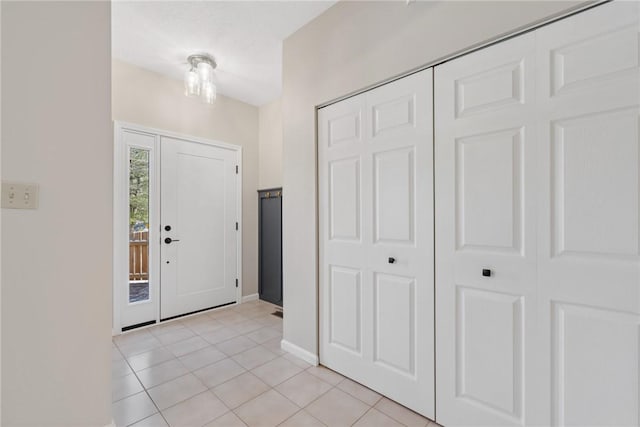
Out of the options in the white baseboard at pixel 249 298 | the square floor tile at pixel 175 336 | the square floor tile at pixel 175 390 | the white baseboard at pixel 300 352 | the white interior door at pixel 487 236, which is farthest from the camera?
the white baseboard at pixel 249 298

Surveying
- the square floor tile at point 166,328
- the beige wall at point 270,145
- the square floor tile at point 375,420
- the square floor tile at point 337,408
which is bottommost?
the square floor tile at point 166,328

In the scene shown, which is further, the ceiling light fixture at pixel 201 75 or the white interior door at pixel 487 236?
→ the ceiling light fixture at pixel 201 75

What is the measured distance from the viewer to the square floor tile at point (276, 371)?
213 centimetres

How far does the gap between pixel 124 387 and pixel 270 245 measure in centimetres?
227

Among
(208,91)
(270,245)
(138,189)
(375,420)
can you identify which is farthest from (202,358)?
(208,91)

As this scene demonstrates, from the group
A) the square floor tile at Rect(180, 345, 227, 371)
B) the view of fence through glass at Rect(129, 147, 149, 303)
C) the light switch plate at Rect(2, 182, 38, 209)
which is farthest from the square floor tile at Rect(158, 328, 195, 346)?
the light switch plate at Rect(2, 182, 38, 209)

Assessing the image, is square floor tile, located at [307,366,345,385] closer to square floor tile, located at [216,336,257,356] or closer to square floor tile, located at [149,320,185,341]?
square floor tile, located at [216,336,257,356]

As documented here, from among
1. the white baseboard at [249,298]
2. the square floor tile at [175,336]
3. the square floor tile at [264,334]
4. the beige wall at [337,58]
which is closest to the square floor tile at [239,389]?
the beige wall at [337,58]

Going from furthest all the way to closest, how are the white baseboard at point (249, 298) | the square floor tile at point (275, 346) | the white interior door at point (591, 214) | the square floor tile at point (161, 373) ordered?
1. the white baseboard at point (249, 298)
2. the square floor tile at point (275, 346)
3. the square floor tile at point (161, 373)
4. the white interior door at point (591, 214)

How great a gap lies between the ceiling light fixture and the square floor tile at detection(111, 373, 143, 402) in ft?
8.64

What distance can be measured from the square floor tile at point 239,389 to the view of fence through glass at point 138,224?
5.76ft

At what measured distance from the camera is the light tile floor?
1.71 metres

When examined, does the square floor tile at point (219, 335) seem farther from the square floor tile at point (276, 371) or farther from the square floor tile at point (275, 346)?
the square floor tile at point (276, 371)

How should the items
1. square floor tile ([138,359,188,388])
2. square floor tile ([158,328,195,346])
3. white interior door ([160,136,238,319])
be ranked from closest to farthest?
square floor tile ([138,359,188,388]), square floor tile ([158,328,195,346]), white interior door ([160,136,238,319])
